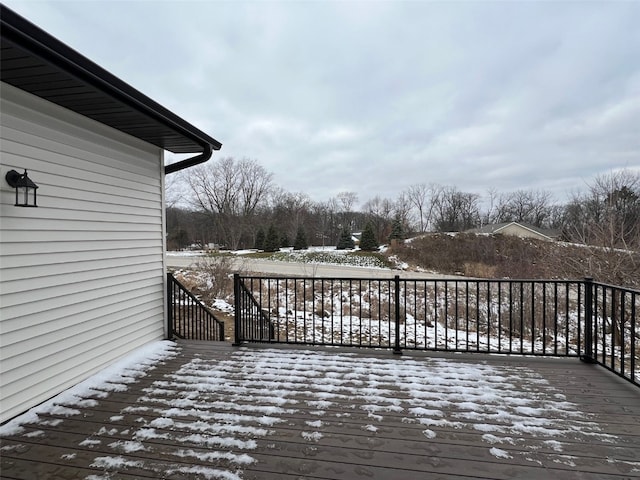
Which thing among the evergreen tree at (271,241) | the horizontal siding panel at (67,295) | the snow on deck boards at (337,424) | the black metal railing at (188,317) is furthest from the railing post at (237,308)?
the evergreen tree at (271,241)

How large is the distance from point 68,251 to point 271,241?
2094cm

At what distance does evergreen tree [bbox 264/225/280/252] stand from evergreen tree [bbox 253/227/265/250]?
1100 mm

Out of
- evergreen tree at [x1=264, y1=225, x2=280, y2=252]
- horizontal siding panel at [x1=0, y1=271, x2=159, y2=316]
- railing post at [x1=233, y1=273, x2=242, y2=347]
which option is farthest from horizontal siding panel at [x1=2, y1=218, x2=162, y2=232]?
evergreen tree at [x1=264, y1=225, x2=280, y2=252]

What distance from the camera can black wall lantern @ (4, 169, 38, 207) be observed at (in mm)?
2146

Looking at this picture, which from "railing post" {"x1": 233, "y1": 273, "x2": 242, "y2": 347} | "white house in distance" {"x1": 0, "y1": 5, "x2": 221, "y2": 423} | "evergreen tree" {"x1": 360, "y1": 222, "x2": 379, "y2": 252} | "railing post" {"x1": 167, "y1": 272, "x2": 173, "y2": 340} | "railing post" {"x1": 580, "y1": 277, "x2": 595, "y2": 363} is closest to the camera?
"white house in distance" {"x1": 0, "y1": 5, "x2": 221, "y2": 423}

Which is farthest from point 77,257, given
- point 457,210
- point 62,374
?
point 457,210

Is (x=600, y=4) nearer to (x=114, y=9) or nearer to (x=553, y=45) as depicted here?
(x=553, y=45)

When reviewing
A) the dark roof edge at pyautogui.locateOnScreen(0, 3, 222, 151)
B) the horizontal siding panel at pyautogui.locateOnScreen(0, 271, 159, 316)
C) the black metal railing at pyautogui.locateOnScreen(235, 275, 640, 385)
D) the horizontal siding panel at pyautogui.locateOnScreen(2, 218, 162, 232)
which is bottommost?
the black metal railing at pyautogui.locateOnScreen(235, 275, 640, 385)

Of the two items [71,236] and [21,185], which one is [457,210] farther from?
[21,185]

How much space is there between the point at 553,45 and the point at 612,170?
491 cm

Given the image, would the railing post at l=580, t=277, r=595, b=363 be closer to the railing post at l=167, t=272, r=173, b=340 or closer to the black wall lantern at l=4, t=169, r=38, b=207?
the railing post at l=167, t=272, r=173, b=340

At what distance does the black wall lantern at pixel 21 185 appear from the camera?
215 centimetres

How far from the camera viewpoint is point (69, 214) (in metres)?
2.64

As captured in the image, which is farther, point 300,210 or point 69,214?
point 300,210
